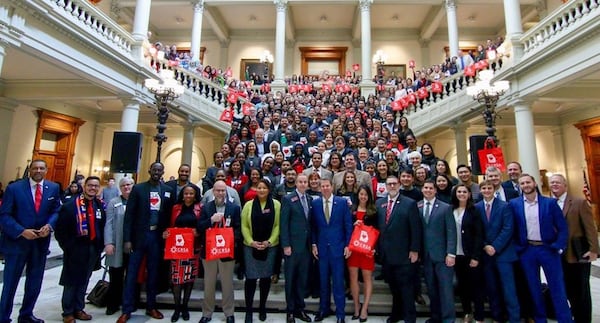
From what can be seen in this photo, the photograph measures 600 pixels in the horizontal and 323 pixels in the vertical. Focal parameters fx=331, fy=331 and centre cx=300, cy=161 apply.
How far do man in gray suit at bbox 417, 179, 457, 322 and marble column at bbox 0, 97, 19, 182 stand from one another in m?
12.7

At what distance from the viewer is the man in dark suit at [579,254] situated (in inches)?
149

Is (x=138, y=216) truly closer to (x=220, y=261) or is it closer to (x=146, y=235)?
(x=146, y=235)

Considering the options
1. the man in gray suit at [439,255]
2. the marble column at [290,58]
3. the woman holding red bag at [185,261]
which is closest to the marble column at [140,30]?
the woman holding red bag at [185,261]

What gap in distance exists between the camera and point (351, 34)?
71.3ft

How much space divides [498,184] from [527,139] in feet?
19.2

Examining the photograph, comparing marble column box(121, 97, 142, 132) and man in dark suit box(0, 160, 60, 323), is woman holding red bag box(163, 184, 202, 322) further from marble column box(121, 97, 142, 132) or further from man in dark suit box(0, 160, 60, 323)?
marble column box(121, 97, 142, 132)

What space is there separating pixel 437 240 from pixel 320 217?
1437 mm

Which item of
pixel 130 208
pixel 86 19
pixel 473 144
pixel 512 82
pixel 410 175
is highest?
pixel 86 19

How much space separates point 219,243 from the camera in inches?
155

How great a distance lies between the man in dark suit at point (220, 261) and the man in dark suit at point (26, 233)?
70.0 inches

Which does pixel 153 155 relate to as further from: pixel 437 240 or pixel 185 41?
pixel 437 240

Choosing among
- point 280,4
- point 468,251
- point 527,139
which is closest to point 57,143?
point 280,4

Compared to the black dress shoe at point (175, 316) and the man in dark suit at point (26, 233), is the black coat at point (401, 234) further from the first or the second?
the man in dark suit at point (26, 233)

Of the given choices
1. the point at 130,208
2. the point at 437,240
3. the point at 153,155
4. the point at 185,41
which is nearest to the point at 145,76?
the point at 130,208
